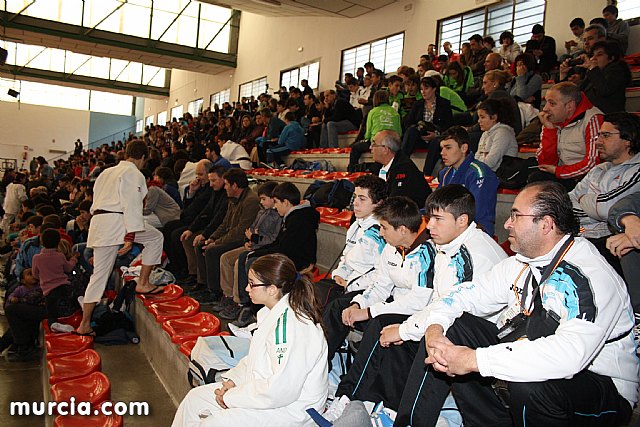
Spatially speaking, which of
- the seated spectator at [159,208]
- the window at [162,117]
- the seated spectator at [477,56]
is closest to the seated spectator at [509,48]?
the seated spectator at [477,56]

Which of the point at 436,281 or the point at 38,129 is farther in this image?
the point at 38,129

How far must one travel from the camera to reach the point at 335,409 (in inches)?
90.0

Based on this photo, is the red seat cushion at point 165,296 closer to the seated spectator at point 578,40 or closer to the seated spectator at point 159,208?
the seated spectator at point 159,208

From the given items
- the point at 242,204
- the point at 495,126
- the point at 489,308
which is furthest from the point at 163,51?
the point at 489,308

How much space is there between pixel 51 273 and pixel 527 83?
5547 mm

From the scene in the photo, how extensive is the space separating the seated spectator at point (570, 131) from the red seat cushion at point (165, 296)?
10.7 ft

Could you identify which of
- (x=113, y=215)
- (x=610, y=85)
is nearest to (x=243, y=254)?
(x=113, y=215)

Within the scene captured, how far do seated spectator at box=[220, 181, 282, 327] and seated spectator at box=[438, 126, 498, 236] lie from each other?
5.19ft

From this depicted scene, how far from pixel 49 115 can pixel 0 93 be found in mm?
2407

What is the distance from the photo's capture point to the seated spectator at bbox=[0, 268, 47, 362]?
16.7ft

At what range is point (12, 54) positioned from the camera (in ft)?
74.3

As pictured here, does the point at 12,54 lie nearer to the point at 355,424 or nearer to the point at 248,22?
the point at 248,22

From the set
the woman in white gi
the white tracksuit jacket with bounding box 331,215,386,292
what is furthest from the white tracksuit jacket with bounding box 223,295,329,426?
the white tracksuit jacket with bounding box 331,215,386,292

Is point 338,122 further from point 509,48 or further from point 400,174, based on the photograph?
point 400,174
